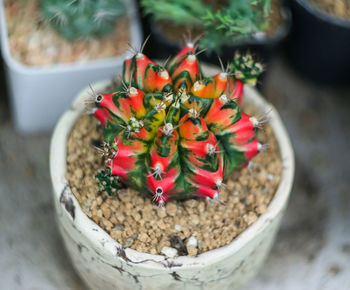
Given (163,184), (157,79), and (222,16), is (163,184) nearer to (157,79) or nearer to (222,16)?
(157,79)

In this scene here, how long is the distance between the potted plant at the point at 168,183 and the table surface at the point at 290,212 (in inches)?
12.5

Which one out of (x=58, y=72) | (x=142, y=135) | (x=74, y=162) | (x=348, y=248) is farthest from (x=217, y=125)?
(x=348, y=248)

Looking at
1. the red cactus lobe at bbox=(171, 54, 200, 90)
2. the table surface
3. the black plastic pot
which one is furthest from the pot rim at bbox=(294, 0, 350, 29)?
the red cactus lobe at bbox=(171, 54, 200, 90)

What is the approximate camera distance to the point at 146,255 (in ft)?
3.79

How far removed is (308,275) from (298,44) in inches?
34.9

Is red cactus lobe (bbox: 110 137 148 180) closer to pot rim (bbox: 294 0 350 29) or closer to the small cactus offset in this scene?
the small cactus offset

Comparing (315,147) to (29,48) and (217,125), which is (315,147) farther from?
(29,48)

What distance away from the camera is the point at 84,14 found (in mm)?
1625

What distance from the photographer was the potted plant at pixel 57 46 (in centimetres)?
162

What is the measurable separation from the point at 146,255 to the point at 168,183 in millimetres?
182

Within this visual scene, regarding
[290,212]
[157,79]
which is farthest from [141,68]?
[290,212]

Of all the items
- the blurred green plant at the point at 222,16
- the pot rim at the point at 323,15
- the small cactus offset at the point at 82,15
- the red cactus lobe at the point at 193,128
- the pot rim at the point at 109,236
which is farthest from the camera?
the pot rim at the point at 323,15

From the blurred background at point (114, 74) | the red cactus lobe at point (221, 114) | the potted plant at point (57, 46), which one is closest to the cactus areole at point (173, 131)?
the red cactus lobe at point (221, 114)

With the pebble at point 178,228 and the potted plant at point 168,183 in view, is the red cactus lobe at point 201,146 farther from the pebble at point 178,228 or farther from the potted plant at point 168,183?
the pebble at point 178,228
